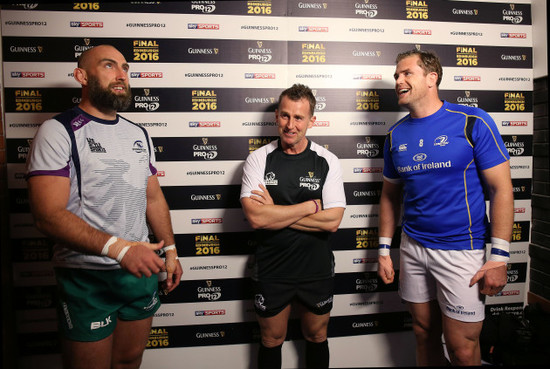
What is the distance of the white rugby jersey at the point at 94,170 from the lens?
1.44 meters

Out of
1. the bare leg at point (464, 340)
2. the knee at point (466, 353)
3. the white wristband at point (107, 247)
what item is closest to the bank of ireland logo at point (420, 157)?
the bare leg at point (464, 340)

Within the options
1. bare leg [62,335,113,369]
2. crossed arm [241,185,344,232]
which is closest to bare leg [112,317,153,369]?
bare leg [62,335,113,369]

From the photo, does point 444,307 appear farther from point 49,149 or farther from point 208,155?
point 49,149

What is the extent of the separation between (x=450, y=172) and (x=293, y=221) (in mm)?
938

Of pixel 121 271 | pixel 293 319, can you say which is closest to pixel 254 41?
pixel 121 271

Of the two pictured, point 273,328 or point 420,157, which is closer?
point 420,157

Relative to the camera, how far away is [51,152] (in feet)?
4.67

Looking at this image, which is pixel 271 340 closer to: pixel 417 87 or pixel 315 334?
pixel 315 334

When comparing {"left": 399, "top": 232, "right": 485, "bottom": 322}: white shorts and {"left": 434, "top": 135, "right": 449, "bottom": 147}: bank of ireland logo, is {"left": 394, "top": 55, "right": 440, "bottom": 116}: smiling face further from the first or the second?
{"left": 399, "top": 232, "right": 485, "bottom": 322}: white shorts

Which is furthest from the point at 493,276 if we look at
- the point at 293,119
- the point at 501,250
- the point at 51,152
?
the point at 51,152

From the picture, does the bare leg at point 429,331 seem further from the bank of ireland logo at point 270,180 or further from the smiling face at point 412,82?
the smiling face at point 412,82

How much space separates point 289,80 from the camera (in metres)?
2.31

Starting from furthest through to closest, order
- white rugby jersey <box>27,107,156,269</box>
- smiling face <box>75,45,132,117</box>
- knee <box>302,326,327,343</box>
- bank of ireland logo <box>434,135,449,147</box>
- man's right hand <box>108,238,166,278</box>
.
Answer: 1. knee <box>302,326,327,343</box>
2. bank of ireland logo <box>434,135,449,147</box>
3. smiling face <box>75,45,132,117</box>
4. white rugby jersey <box>27,107,156,269</box>
5. man's right hand <box>108,238,166,278</box>

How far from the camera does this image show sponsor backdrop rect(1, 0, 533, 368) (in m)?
2.17
